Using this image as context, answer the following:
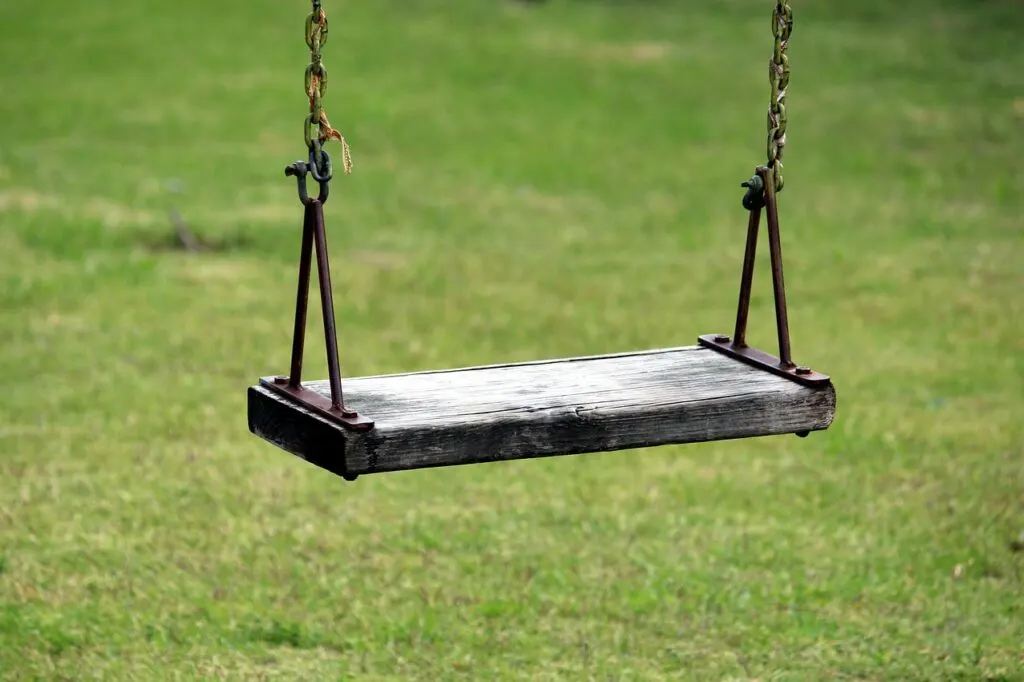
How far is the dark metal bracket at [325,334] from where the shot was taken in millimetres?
3135

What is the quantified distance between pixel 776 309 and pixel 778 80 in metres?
0.53

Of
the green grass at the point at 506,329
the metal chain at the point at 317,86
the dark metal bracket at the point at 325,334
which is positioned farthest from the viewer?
the green grass at the point at 506,329

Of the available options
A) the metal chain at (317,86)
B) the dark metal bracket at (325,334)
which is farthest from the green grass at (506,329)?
the metal chain at (317,86)

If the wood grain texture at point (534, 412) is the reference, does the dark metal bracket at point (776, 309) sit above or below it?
above

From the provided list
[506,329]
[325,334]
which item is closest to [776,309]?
[325,334]

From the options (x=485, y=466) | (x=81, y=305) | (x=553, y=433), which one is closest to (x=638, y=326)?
(x=485, y=466)

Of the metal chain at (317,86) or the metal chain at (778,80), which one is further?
the metal chain at (778,80)

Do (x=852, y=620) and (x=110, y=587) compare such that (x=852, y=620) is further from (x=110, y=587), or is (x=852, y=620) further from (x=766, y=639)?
(x=110, y=587)

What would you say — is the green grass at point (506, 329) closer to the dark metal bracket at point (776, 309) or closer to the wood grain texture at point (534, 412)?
the dark metal bracket at point (776, 309)

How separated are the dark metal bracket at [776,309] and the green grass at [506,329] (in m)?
1.29

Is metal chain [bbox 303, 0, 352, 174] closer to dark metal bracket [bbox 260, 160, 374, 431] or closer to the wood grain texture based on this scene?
dark metal bracket [bbox 260, 160, 374, 431]

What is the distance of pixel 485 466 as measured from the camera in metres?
6.68

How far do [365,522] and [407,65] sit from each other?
1063cm

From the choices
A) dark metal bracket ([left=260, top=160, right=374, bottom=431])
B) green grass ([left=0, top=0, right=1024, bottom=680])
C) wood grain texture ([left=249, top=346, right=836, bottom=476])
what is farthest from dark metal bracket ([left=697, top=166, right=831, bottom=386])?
green grass ([left=0, top=0, right=1024, bottom=680])
